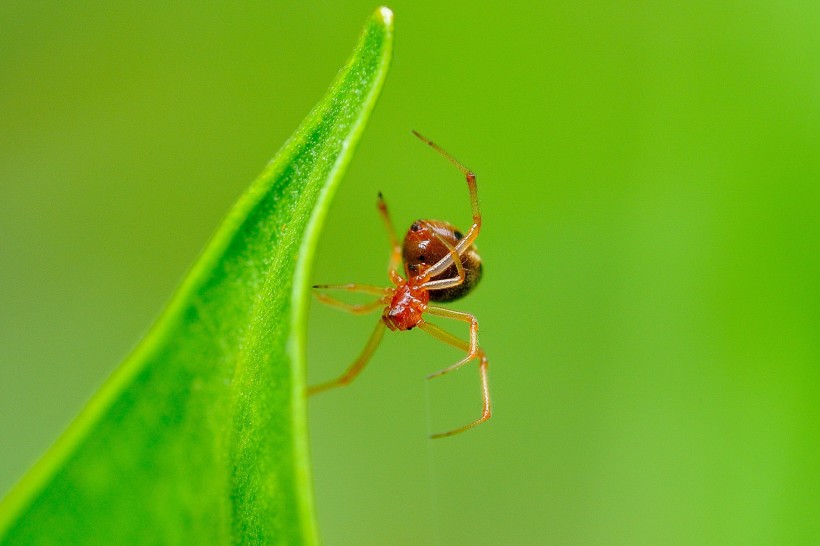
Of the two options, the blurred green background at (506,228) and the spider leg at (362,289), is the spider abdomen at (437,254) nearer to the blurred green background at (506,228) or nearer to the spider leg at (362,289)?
the spider leg at (362,289)

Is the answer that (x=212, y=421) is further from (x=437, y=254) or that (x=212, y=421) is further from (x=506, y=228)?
(x=506, y=228)

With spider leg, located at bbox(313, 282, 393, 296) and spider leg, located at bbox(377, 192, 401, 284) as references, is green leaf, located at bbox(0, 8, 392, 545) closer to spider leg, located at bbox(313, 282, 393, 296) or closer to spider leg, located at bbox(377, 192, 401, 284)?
spider leg, located at bbox(313, 282, 393, 296)

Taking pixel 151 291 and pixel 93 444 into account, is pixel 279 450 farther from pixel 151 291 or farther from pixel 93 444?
pixel 151 291

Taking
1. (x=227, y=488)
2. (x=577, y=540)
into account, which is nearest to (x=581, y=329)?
(x=577, y=540)

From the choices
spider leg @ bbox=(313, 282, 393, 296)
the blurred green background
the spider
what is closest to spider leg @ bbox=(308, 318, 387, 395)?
the spider

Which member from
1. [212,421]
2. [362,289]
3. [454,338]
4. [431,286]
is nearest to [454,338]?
[454,338]

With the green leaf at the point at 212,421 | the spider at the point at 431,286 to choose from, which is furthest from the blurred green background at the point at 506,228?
the green leaf at the point at 212,421
